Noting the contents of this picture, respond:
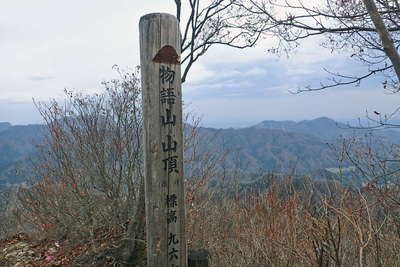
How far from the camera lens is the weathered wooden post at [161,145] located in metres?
2.35

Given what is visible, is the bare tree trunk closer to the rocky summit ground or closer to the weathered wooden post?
the weathered wooden post

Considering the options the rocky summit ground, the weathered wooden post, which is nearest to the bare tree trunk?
the weathered wooden post

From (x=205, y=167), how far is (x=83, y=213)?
219cm

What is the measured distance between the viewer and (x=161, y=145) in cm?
236

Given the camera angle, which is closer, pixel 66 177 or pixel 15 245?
pixel 66 177

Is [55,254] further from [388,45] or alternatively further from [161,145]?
[388,45]

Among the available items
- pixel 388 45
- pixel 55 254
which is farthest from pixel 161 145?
pixel 55 254

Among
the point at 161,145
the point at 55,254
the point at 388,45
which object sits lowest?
the point at 55,254

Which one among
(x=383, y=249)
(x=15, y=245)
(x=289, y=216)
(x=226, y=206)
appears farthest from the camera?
(x=15, y=245)

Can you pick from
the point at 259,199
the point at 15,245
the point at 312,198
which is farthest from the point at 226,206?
the point at 15,245

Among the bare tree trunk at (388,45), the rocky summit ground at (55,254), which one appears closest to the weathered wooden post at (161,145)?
the rocky summit ground at (55,254)

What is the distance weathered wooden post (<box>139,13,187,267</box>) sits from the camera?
7.72ft

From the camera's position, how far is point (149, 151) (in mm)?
2361

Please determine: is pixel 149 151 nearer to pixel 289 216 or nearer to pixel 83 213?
pixel 289 216
